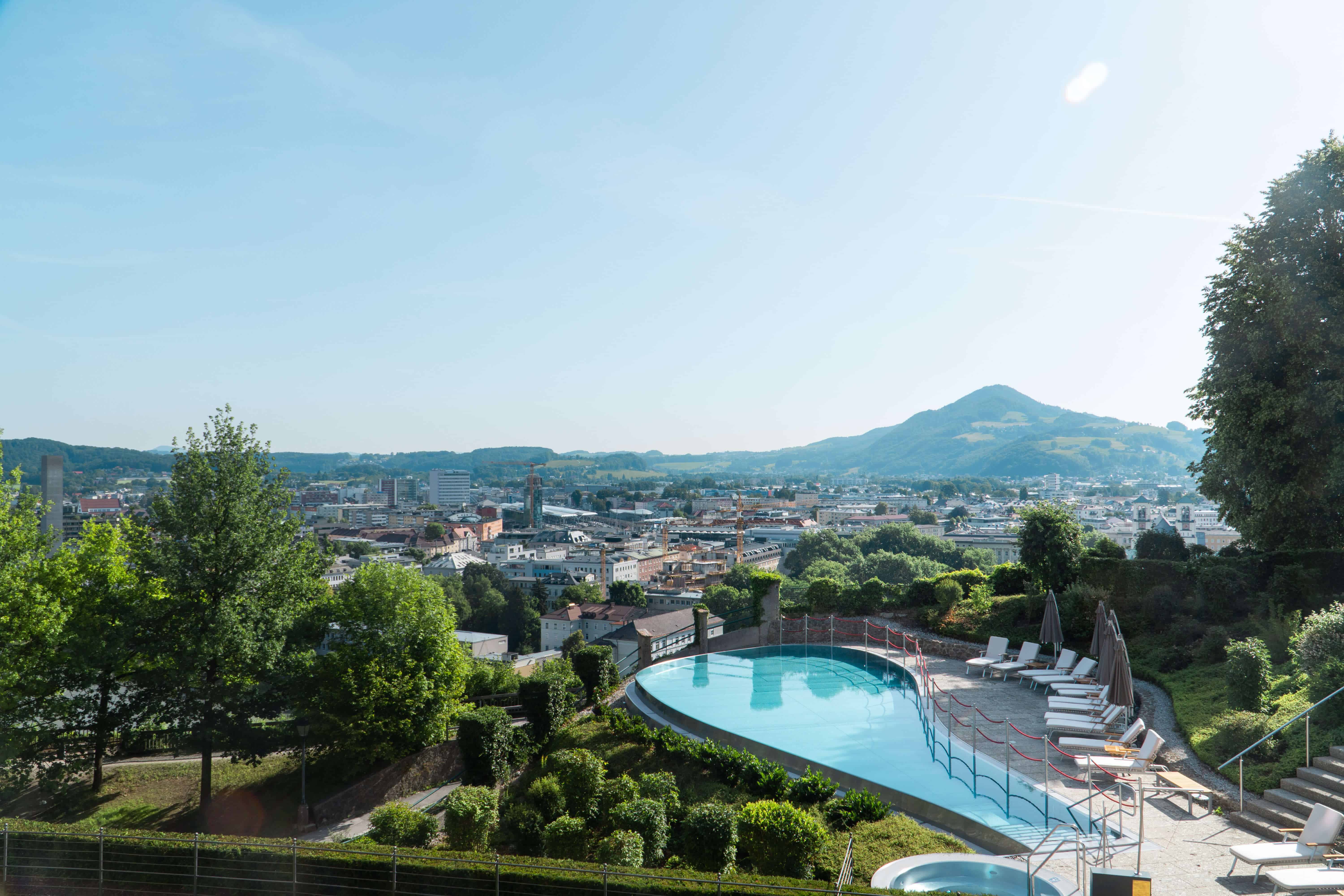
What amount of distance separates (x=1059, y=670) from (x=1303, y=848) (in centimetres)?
806

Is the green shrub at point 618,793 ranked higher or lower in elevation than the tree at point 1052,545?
lower

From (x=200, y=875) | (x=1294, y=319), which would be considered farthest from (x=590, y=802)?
(x=1294, y=319)

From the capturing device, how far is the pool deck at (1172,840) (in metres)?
6.70

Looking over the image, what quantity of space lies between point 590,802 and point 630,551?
124085 mm

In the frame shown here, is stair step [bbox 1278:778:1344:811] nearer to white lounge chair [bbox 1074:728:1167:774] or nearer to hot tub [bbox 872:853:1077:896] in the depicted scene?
white lounge chair [bbox 1074:728:1167:774]

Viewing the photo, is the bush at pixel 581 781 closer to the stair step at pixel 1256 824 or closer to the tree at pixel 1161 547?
the stair step at pixel 1256 824

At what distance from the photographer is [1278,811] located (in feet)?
26.3

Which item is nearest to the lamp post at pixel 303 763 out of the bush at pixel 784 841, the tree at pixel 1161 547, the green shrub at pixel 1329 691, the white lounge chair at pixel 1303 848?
the bush at pixel 784 841

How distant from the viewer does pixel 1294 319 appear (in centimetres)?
1496

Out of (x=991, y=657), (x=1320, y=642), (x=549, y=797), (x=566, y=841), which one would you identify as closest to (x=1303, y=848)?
(x=1320, y=642)

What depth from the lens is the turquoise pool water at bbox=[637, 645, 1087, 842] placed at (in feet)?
29.9

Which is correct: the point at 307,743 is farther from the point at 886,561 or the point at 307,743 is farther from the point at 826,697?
the point at 886,561

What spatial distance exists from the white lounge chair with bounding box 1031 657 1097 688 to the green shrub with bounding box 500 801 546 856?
9.02 m

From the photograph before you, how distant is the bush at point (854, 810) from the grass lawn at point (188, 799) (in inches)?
405
